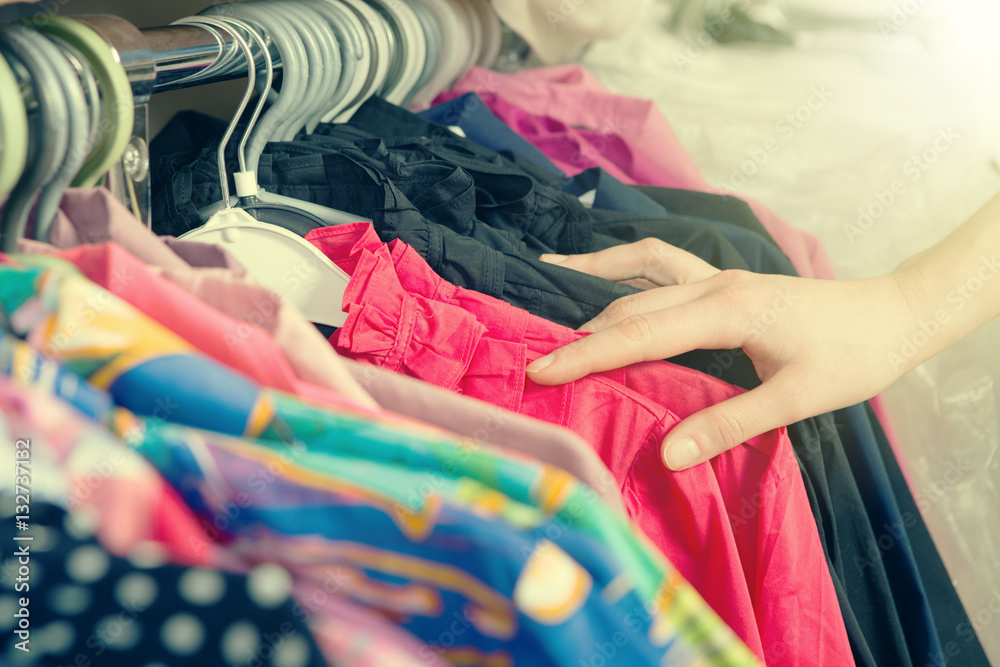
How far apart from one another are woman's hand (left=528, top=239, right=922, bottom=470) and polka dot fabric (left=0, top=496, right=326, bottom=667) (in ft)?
0.99

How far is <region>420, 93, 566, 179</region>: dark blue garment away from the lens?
0.88 metres

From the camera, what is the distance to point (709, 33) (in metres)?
1.48

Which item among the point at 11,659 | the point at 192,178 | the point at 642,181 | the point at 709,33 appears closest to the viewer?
the point at 11,659

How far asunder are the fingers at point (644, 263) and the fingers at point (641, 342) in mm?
118

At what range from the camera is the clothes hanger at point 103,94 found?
365mm

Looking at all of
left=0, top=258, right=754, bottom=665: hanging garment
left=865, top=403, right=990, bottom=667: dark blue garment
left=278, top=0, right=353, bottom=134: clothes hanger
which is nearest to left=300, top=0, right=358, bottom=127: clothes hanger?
left=278, top=0, right=353, bottom=134: clothes hanger

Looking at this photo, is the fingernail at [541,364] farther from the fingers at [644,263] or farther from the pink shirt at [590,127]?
the pink shirt at [590,127]

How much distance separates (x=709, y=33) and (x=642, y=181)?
672mm

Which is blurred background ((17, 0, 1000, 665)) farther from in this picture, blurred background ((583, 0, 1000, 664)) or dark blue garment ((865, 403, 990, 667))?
dark blue garment ((865, 403, 990, 667))

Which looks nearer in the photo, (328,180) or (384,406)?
(384,406)

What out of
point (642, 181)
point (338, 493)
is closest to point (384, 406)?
point (338, 493)

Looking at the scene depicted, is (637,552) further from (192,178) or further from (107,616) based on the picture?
(192,178)

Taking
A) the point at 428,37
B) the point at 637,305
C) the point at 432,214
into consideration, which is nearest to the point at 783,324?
the point at 637,305

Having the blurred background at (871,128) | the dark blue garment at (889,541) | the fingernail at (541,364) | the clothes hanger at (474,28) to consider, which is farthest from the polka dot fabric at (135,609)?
the clothes hanger at (474,28)
